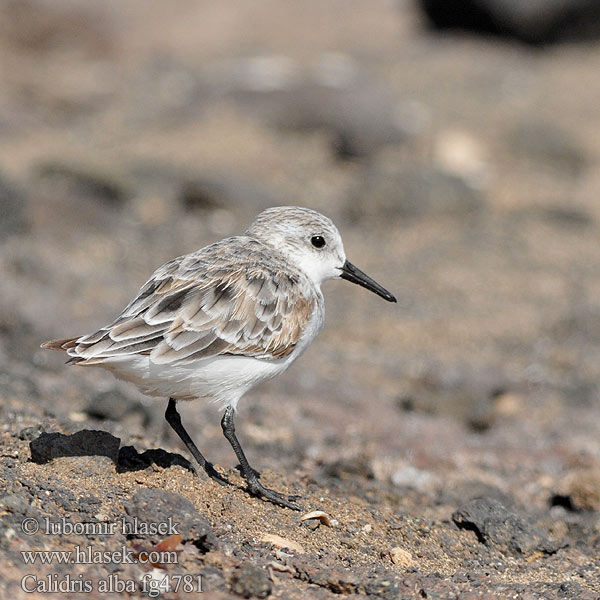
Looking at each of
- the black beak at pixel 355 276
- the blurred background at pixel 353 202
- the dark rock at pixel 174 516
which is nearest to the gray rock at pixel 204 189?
the blurred background at pixel 353 202

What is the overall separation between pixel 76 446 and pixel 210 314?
3.35ft

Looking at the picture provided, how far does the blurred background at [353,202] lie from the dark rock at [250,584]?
1907mm

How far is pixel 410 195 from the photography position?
46.1 feet

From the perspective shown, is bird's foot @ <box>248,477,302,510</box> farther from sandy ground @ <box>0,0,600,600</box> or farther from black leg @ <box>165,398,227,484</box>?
black leg @ <box>165,398,227,484</box>

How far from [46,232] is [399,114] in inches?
295

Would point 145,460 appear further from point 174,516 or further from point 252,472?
point 174,516

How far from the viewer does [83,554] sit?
168 inches

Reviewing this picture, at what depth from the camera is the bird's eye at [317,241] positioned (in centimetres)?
618

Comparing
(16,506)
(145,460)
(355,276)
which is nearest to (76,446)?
(145,460)

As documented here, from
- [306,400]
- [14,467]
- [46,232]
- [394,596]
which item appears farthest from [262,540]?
[46,232]

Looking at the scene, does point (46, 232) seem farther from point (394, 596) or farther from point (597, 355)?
point (394, 596)

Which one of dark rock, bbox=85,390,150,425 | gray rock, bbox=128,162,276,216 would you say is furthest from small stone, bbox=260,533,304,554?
gray rock, bbox=128,162,276,216

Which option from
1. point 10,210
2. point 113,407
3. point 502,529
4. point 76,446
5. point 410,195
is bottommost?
point 410,195

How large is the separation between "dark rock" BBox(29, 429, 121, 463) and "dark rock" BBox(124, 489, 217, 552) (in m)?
0.69
